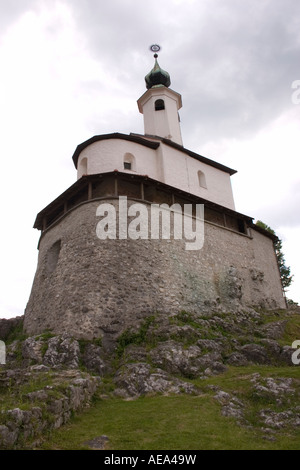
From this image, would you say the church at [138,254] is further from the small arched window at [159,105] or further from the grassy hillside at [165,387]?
the small arched window at [159,105]

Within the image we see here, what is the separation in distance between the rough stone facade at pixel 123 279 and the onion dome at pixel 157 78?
16.6 m

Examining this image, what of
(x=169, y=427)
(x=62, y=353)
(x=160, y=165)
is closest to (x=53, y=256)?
(x=62, y=353)

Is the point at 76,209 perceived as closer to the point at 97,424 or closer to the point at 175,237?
the point at 175,237

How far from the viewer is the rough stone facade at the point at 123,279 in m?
17.0

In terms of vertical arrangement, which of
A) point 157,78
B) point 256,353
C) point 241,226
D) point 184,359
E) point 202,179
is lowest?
point 184,359

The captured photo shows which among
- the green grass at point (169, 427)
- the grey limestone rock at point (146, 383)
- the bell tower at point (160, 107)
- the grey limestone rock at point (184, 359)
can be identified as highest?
the bell tower at point (160, 107)

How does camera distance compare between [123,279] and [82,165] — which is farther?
[82,165]

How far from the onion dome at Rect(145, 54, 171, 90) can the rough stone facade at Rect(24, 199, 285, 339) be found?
16.6 meters

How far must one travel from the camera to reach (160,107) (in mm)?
31750

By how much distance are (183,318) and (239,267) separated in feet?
23.6

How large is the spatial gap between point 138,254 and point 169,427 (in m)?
10.6

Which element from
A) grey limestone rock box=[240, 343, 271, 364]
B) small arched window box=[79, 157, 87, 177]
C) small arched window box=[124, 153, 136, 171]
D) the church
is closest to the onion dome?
the church

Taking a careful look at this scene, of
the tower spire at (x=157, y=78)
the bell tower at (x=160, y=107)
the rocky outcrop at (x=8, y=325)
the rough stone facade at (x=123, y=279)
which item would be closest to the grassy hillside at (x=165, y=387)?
the rough stone facade at (x=123, y=279)

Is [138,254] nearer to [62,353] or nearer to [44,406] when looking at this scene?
[62,353]
